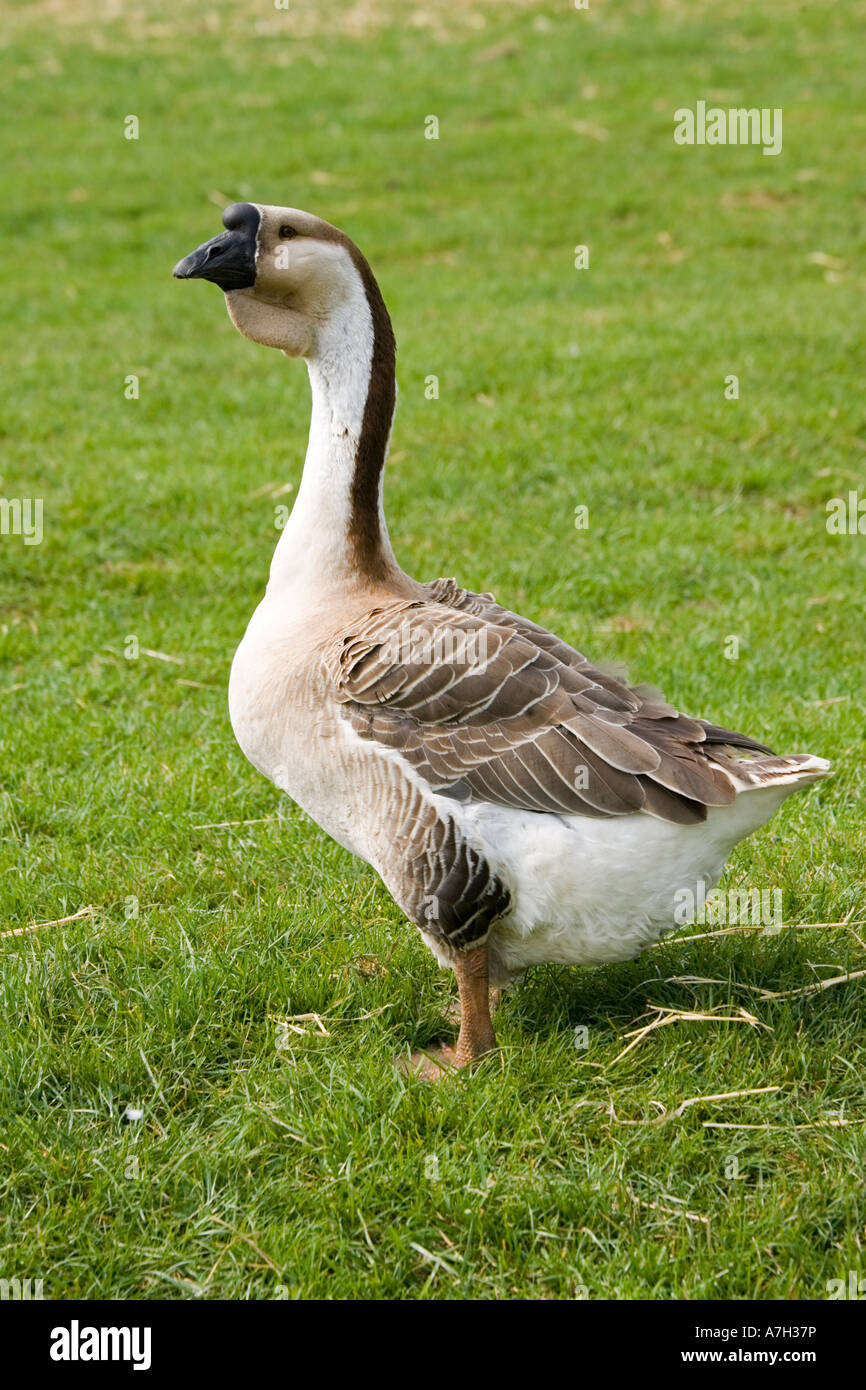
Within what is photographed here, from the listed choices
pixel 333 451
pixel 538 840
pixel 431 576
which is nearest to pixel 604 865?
pixel 538 840

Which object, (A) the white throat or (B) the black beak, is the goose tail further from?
(B) the black beak

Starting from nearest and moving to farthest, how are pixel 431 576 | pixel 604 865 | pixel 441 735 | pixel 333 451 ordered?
pixel 604 865, pixel 441 735, pixel 333 451, pixel 431 576

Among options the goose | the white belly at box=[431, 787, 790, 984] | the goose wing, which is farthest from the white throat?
the white belly at box=[431, 787, 790, 984]

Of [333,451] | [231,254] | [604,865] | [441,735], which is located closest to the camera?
[604,865]

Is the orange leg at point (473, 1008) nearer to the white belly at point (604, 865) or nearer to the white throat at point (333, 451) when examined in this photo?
the white belly at point (604, 865)

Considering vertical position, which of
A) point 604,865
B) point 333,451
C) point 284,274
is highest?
point 284,274

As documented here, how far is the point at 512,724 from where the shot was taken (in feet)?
11.7

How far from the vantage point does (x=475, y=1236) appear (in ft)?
10.4

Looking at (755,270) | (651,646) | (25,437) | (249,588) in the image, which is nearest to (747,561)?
(651,646)

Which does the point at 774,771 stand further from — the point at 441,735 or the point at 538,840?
the point at 441,735

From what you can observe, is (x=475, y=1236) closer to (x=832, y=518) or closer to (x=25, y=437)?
(x=832, y=518)

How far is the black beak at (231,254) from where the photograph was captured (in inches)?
144

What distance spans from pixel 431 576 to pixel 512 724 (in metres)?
3.67

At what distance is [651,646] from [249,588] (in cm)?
220
